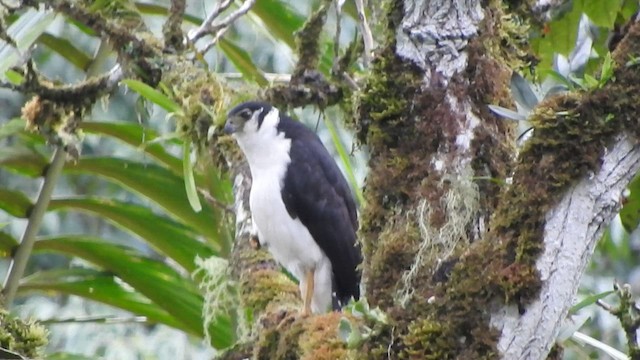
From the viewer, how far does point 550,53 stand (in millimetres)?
3672

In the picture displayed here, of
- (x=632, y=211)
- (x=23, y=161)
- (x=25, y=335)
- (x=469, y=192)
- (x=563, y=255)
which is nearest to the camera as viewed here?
(x=563, y=255)

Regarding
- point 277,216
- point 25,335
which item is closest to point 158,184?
point 277,216

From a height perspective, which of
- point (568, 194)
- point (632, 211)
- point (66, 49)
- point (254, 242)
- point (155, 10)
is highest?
point (155, 10)

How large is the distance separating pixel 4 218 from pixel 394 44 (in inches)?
238

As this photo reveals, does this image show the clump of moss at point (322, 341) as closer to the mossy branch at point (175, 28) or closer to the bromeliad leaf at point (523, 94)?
the bromeliad leaf at point (523, 94)

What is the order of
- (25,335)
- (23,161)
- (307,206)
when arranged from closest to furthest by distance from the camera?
1. (25,335)
2. (23,161)
3. (307,206)

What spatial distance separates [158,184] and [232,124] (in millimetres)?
405

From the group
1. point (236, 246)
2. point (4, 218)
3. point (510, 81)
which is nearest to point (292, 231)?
point (236, 246)

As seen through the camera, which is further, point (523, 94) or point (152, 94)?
point (152, 94)

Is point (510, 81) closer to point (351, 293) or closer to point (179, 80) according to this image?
point (179, 80)

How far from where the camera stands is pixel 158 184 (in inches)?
181

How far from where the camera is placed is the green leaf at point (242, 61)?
4.68m

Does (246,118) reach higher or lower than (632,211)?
higher

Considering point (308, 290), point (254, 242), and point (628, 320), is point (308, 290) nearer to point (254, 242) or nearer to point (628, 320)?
point (254, 242)
